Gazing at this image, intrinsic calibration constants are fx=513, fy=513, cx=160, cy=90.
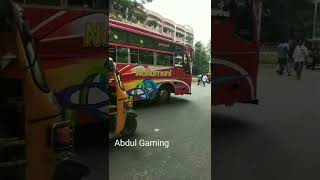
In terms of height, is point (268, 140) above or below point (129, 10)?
below

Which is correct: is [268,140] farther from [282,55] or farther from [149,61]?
[282,55]

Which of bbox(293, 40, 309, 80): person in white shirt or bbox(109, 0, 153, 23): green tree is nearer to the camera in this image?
bbox(109, 0, 153, 23): green tree

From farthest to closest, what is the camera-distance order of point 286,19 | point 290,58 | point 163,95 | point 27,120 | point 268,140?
point 286,19
point 290,58
point 268,140
point 163,95
point 27,120

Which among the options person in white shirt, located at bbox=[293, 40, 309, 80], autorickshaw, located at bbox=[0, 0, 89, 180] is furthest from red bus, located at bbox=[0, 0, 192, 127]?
person in white shirt, located at bbox=[293, 40, 309, 80]

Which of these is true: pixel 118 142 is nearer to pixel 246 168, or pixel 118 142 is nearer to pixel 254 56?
pixel 246 168

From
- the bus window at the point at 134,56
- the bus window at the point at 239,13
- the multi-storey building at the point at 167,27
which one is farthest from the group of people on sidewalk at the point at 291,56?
the multi-storey building at the point at 167,27

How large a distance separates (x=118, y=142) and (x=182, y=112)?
0.84 m

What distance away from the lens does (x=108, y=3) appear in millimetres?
4570

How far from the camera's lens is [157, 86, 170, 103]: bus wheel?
487cm

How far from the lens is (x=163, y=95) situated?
4.95 m

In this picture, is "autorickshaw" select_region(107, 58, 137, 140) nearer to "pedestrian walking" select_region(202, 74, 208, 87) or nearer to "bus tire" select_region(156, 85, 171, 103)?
"bus tire" select_region(156, 85, 171, 103)

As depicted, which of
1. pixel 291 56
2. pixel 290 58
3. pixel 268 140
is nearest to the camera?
pixel 268 140

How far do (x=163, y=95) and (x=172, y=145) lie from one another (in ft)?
1.64

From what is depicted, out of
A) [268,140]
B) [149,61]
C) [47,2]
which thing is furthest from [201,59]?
[268,140]
